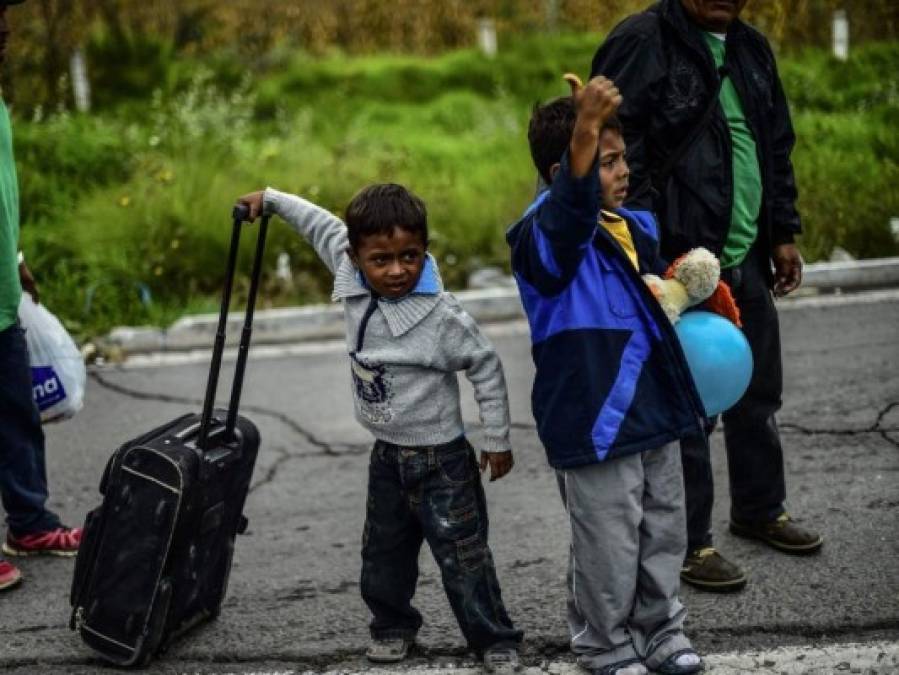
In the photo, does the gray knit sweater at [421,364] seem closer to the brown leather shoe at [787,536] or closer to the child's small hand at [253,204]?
the child's small hand at [253,204]

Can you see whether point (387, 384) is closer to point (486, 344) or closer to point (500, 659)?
point (486, 344)

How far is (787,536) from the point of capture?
4219 mm

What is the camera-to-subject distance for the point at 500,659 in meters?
3.54

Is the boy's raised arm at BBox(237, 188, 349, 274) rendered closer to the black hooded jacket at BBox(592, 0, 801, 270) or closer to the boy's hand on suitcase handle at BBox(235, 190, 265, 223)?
the boy's hand on suitcase handle at BBox(235, 190, 265, 223)

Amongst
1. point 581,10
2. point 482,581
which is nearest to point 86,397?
point 482,581

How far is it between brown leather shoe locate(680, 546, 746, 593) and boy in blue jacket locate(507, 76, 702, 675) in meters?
0.57

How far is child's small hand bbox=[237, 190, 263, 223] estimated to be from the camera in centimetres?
359

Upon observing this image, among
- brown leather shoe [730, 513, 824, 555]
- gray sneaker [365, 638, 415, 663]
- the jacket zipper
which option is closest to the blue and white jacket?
the jacket zipper

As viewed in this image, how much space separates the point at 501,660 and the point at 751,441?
120 centimetres

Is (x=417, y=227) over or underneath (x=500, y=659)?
over

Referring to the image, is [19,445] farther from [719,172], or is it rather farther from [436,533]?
[719,172]

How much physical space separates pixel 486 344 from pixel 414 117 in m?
9.47

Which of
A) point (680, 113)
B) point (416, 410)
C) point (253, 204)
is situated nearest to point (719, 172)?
point (680, 113)

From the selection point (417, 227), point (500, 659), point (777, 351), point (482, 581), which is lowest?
point (500, 659)
